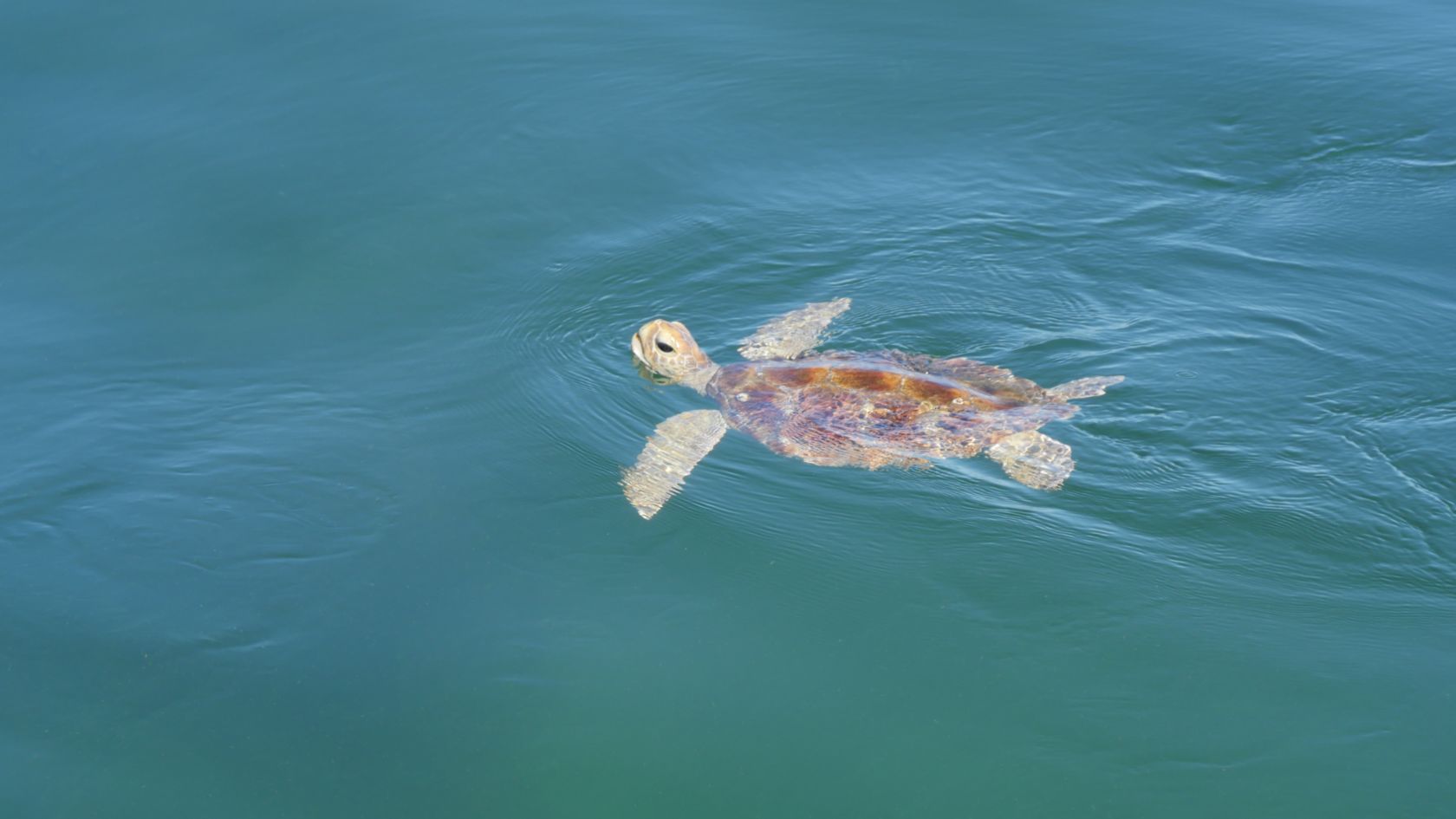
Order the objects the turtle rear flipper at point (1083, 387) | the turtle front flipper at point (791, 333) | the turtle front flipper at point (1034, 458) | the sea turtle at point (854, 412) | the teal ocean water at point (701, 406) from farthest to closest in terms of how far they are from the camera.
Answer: the turtle front flipper at point (791, 333)
the turtle rear flipper at point (1083, 387)
the sea turtle at point (854, 412)
the turtle front flipper at point (1034, 458)
the teal ocean water at point (701, 406)

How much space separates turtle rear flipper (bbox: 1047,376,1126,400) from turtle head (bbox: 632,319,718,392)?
215cm

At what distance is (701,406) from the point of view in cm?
705

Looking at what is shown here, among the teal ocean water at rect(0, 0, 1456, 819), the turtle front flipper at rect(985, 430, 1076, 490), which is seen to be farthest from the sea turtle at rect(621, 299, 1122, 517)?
the teal ocean water at rect(0, 0, 1456, 819)

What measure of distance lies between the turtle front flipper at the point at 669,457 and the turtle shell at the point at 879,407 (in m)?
0.18

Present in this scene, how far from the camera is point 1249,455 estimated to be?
618 cm

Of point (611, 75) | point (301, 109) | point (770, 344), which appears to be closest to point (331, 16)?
point (301, 109)

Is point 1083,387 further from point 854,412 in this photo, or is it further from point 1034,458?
point 854,412

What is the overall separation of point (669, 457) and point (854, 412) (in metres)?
1.12

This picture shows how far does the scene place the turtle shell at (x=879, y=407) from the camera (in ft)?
20.9

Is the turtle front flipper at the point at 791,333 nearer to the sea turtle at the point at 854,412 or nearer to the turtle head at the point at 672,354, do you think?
the sea turtle at the point at 854,412

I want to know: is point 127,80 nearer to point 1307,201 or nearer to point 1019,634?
point 1019,634

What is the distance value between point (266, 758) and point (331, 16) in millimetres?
8936

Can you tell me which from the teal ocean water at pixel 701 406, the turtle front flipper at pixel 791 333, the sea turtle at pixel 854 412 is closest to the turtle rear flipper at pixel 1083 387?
the sea turtle at pixel 854 412

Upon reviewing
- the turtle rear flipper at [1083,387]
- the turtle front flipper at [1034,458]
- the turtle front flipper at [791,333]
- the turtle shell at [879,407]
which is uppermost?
the turtle front flipper at [791,333]
